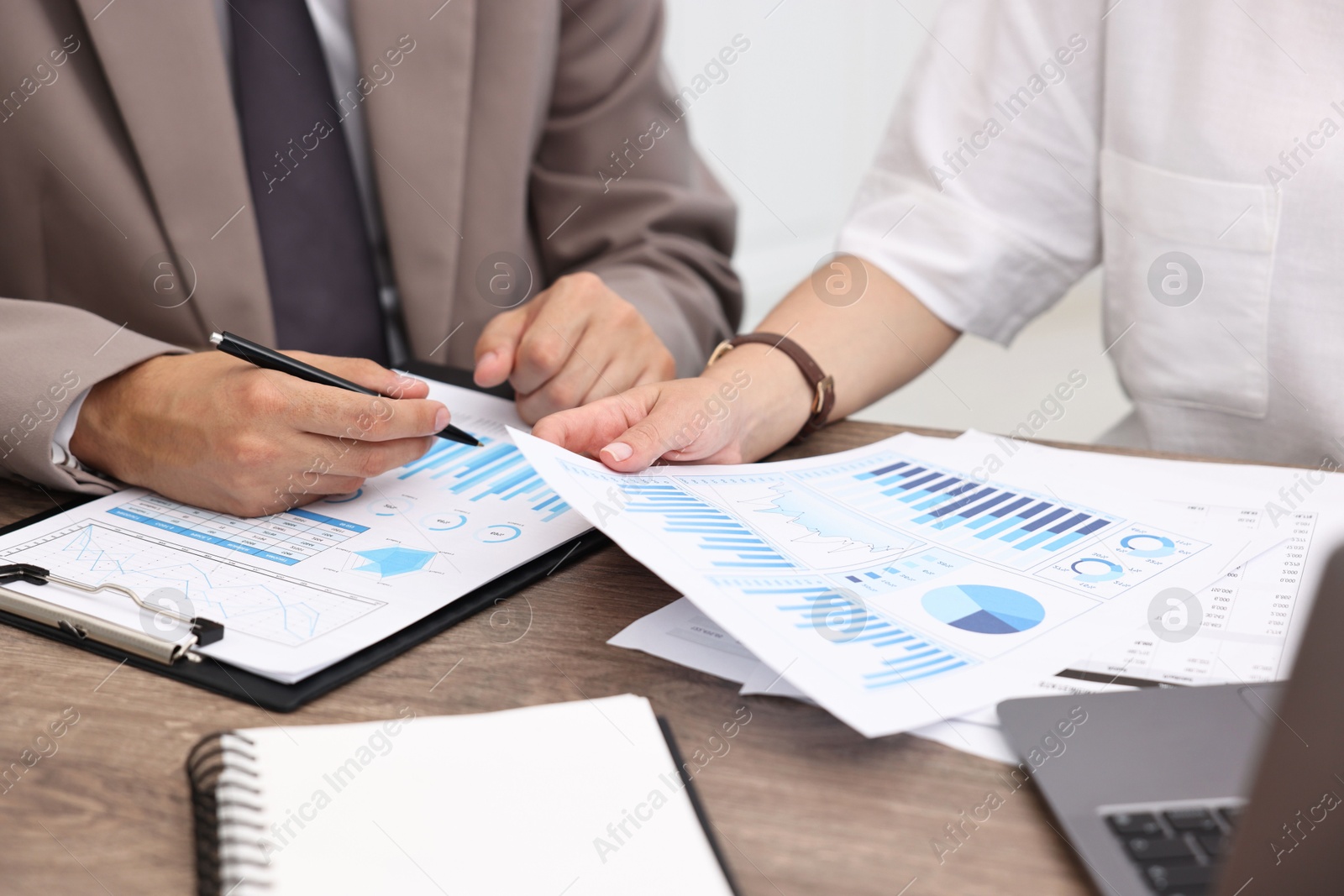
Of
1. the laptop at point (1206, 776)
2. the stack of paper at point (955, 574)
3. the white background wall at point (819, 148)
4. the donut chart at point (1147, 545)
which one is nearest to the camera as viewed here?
the laptop at point (1206, 776)

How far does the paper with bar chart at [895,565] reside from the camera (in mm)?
497

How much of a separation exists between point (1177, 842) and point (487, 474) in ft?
1.78

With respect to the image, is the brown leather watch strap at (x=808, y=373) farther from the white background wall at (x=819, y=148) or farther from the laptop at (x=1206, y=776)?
the white background wall at (x=819, y=148)

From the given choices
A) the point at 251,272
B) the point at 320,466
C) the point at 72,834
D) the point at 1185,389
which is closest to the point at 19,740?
the point at 72,834

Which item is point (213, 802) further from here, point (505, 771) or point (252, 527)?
point (252, 527)

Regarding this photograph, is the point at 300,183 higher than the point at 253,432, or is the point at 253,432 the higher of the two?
the point at 300,183

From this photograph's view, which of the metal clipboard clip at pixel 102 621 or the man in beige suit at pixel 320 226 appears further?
the man in beige suit at pixel 320 226

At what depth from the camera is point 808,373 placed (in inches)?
34.3

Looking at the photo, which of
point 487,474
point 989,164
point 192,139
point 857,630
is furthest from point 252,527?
point 989,164

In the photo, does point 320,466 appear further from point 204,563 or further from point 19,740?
point 19,740

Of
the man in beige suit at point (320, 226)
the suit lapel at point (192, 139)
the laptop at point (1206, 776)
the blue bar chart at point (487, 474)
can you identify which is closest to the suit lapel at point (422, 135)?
the man in beige suit at point (320, 226)

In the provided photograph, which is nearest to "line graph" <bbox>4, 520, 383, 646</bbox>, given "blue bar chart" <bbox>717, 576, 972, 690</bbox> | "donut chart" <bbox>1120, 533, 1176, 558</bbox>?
"blue bar chart" <bbox>717, 576, 972, 690</bbox>

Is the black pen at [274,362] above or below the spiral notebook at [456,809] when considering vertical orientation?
above

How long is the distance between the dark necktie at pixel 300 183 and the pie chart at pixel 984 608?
2.82ft
